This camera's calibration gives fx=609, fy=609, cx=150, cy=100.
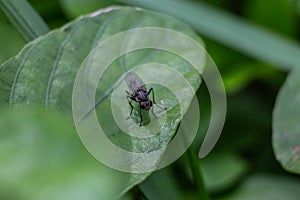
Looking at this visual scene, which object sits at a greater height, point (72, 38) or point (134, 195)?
point (72, 38)

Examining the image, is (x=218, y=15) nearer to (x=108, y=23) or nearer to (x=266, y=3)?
(x=266, y=3)

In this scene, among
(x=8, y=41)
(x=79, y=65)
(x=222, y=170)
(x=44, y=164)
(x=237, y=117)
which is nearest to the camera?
(x=44, y=164)

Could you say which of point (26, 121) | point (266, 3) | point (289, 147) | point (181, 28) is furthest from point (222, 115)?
point (26, 121)

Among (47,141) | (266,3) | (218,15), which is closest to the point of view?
(47,141)

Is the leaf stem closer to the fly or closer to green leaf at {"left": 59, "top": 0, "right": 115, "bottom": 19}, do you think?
the fly

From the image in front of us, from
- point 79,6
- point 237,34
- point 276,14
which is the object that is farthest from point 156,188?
point 276,14

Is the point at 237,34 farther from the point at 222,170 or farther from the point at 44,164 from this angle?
the point at 44,164
